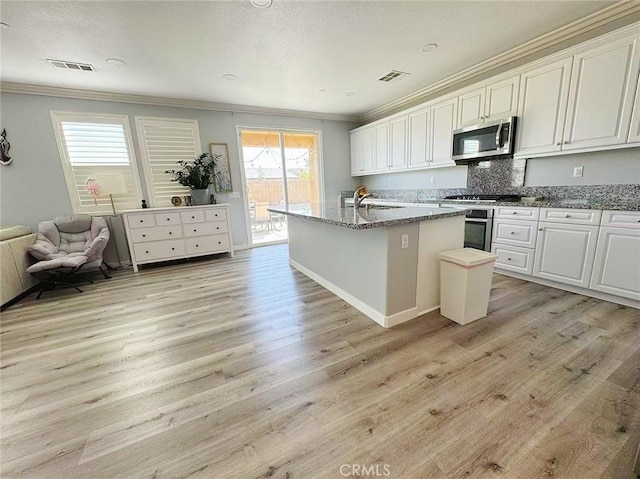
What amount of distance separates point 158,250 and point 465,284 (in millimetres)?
4255

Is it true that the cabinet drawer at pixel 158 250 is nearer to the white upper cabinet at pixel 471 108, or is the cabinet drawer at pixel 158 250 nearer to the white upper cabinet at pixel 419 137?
the white upper cabinet at pixel 419 137

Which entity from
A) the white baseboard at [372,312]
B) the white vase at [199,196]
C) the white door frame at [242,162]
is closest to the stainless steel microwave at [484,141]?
the white baseboard at [372,312]

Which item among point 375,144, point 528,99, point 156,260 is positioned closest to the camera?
point 528,99

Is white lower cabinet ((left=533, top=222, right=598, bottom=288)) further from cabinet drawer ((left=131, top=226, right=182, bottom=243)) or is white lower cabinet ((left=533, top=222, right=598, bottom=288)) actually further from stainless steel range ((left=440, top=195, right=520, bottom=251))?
cabinet drawer ((left=131, top=226, right=182, bottom=243))

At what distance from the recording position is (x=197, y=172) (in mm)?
4406

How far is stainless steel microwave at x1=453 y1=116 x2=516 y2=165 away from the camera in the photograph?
3115 mm

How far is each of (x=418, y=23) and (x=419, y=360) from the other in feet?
9.73

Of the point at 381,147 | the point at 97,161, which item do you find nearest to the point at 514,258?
the point at 381,147

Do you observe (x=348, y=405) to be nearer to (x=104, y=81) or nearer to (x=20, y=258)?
(x=20, y=258)

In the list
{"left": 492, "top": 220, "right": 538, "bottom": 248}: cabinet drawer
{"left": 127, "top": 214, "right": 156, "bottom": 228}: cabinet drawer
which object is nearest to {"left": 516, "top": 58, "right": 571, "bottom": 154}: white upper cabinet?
{"left": 492, "top": 220, "right": 538, "bottom": 248}: cabinet drawer

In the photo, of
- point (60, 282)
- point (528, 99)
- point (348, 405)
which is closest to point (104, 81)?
point (60, 282)

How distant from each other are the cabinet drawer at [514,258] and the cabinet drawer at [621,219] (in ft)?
2.20

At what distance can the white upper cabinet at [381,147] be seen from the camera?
493cm

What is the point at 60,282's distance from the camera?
324cm
